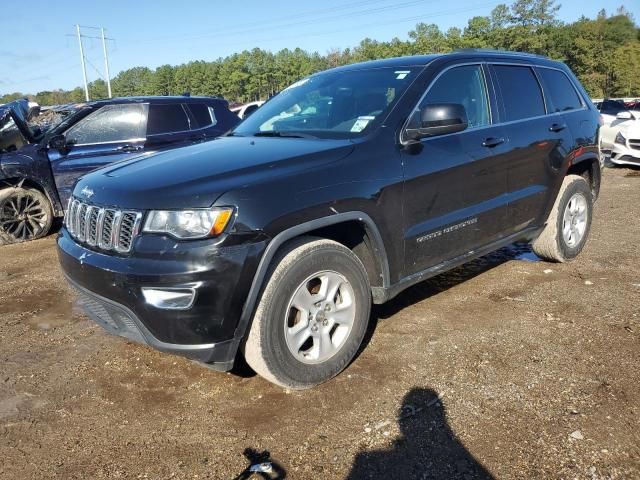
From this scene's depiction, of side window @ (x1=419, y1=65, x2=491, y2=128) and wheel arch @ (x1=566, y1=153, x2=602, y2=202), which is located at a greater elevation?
side window @ (x1=419, y1=65, x2=491, y2=128)

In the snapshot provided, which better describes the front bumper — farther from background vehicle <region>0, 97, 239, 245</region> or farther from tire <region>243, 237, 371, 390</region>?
background vehicle <region>0, 97, 239, 245</region>

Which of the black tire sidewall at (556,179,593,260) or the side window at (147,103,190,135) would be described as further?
the side window at (147,103,190,135)

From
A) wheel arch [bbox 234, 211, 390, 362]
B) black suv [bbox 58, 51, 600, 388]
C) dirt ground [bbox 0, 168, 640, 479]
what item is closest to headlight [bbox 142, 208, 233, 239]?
black suv [bbox 58, 51, 600, 388]

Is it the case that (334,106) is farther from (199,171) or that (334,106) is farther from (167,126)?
(167,126)

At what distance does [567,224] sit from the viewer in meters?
5.09

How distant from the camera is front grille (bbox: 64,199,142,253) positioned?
2699mm

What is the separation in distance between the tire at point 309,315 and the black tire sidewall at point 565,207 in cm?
255

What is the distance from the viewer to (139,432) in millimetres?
2756

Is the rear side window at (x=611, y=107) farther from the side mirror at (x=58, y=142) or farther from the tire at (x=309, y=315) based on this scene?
the tire at (x=309, y=315)

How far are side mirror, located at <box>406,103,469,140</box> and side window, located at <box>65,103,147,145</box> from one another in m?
4.85

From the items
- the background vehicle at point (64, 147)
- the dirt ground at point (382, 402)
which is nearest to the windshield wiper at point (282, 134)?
the dirt ground at point (382, 402)

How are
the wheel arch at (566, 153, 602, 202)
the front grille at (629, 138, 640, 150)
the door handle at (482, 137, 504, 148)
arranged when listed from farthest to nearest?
1. the front grille at (629, 138, 640, 150)
2. the wheel arch at (566, 153, 602, 202)
3. the door handle at (482, 137, 504, 148)

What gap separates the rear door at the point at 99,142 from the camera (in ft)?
22.9

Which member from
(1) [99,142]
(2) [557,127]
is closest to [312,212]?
(2) [557,127]
